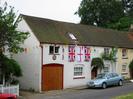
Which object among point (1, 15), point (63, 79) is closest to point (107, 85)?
point (63, 79)

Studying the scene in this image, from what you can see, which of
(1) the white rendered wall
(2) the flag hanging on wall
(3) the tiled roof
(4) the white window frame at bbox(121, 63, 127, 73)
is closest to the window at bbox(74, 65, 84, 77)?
(1) the white rendered wall

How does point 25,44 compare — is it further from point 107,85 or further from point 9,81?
point 107,85

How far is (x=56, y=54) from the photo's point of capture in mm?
37312

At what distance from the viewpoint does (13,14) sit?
105 feet

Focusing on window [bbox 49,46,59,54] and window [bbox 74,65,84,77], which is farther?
window [bbox 74,65,84,77]

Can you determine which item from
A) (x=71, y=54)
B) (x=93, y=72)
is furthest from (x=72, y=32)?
(x=93, y=72)

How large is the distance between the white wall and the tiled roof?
2.42ft

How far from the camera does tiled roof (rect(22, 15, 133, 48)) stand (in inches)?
1474

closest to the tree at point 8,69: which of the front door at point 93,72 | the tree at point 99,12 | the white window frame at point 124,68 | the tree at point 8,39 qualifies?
the tree at point 8,39

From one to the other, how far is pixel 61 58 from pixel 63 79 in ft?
7.05

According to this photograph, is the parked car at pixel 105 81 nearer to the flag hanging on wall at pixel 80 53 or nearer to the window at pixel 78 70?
the window at pixel 78 70

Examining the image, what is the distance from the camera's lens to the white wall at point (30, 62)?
3572cm

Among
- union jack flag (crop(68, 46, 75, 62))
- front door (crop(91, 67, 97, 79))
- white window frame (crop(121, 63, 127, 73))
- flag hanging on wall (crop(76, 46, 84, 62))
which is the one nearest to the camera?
union jack flag (crop(68, 46, 75, 62))

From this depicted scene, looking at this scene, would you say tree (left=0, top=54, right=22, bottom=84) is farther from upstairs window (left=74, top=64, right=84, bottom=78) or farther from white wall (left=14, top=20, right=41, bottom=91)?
upstairs window (left=74, top=64, right=84, bottom=78)
